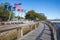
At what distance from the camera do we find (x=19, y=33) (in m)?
14.5

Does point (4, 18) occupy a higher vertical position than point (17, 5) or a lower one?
lower

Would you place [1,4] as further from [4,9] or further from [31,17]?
[31,17]

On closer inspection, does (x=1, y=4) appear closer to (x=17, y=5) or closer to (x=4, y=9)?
(x=4, y=9)

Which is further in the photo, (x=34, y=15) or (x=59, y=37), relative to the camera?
(x=34, y=15)

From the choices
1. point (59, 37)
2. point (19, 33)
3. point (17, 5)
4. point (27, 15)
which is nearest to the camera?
point (59, 37)

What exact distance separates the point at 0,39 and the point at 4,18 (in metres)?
76.7

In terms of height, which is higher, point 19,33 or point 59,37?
point 59,37

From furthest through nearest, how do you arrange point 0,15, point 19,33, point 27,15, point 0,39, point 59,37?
1. point 27,15
2. point 0,15
3. point 19,33
4. point 0,39
5. point 59,37

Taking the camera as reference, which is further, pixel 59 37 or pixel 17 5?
pixel 17 5

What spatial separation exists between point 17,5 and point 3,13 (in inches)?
672

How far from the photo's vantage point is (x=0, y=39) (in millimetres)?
9641

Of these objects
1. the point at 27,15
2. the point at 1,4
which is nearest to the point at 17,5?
the point at 1,4

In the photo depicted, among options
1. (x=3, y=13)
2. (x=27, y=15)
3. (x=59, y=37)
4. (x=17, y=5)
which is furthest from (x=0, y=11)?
(x=59, y=37)

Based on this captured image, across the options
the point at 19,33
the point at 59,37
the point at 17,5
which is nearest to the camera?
the point at 59,37
